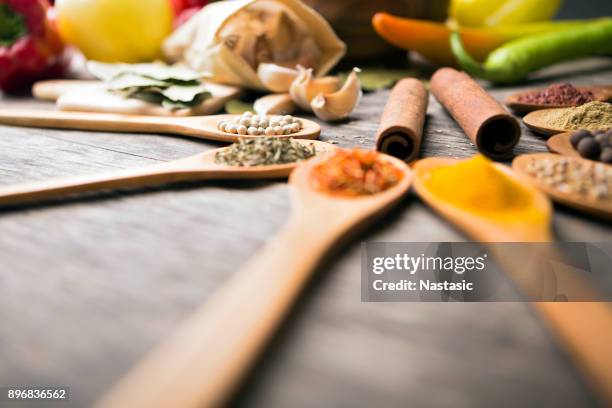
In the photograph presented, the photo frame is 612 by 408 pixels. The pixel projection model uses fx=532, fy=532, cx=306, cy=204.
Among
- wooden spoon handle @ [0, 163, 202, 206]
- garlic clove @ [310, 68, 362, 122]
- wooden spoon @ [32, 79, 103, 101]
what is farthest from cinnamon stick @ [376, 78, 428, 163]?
wooden spoon @ [32, 79, 103, 101]

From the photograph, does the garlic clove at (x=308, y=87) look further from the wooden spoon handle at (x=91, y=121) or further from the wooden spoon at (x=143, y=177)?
the wooden spoon at (x=143, y=177)

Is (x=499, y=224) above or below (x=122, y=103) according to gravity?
below

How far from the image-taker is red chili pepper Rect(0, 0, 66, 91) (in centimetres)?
153

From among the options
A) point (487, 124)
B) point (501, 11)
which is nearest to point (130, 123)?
point (487, 124)

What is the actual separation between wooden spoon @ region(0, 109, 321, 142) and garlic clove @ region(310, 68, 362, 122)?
0.09 metres

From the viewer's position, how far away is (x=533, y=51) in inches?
59.0

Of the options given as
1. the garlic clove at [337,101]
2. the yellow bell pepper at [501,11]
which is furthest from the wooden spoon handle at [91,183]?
the yellow bell pepper at [501,11]

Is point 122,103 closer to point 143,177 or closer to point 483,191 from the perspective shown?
point 143,177

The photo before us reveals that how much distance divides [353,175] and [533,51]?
3.51 ft

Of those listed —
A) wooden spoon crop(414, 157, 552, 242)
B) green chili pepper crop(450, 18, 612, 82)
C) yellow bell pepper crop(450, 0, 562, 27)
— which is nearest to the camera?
wooden spoon crop(414, 157, 552, 242)

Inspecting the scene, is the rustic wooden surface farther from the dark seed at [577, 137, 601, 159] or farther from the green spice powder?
the green spice powder

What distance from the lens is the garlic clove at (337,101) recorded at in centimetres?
112

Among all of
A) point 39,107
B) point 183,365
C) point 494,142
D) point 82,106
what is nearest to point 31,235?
point 183,365

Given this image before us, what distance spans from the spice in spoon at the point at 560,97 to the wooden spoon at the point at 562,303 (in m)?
0.53
